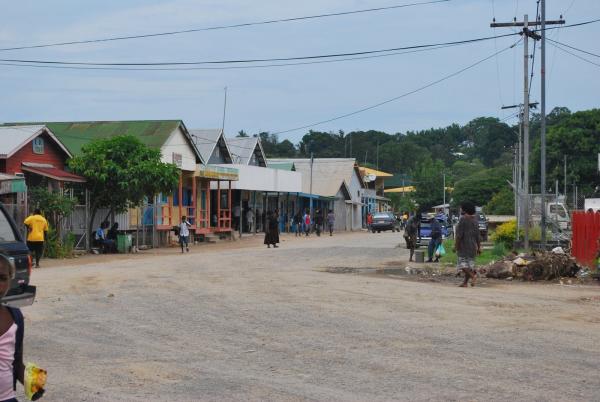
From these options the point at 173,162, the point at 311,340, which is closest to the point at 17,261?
the point at 311,340

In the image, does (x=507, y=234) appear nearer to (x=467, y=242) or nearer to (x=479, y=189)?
(x=467, y=242)

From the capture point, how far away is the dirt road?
8016 millimetres

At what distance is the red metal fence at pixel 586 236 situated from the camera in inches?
865

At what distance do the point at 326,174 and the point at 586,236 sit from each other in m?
53.9

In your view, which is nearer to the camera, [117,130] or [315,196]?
[117,130]

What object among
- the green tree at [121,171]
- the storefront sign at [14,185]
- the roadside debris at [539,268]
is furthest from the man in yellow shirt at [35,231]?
the roadside debris at [539,268]

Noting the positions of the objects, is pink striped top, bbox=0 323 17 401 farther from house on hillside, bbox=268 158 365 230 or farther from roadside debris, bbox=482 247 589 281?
house on hillside, bbox=268 158 365 230

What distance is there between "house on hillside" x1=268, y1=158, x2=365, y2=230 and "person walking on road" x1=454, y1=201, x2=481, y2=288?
49388 millimetres

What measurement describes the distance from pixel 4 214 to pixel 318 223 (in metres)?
41.7

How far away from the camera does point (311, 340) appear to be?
10711 mm

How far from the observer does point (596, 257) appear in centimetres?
2138

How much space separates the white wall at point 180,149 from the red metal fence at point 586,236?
20997mm

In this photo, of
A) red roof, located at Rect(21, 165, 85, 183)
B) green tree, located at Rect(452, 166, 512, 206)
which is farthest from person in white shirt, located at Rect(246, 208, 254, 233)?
green tree, located at Rect(452, 166, 512, 206)

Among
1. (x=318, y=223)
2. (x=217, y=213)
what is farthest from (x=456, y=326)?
(x=318, y=223)
